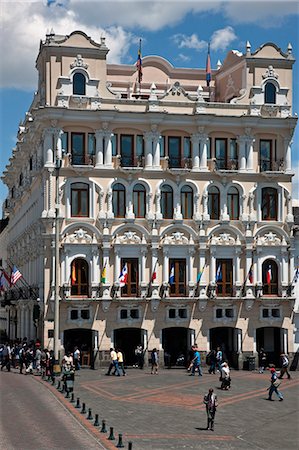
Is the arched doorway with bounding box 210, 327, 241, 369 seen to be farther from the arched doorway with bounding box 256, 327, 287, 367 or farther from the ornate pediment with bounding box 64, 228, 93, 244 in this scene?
the ornate pediment with bounding box 64, 228, 93, 244

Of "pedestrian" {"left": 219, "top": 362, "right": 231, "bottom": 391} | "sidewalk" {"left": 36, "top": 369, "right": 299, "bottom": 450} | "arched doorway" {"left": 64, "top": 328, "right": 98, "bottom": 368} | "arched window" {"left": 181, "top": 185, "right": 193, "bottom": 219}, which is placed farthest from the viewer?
"arched window" {"left": 181, "top": 185, "right": 193, "bottom": 219}

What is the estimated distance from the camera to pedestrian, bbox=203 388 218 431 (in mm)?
32375

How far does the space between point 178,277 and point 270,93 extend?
14.5 meters

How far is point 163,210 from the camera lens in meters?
57.6

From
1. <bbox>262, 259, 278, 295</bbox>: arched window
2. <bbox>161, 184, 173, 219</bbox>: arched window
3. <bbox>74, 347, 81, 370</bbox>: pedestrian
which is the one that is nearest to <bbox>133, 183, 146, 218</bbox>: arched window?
<bbox>161, 184, 173, 219</bbox>: arched window

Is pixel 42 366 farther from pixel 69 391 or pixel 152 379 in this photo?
pixel 69 391

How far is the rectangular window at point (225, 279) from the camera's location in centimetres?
5819

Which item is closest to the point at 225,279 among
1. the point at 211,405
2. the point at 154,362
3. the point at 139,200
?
the point at 139,200

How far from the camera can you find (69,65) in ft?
187

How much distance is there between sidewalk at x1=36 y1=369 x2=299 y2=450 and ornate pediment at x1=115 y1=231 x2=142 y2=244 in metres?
8.46

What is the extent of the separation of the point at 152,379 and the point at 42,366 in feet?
20.9

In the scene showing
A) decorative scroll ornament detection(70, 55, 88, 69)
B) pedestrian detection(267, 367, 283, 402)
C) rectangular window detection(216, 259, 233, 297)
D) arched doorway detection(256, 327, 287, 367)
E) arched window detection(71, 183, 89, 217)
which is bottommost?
pedestrian detection(267, 367, 283, 402)

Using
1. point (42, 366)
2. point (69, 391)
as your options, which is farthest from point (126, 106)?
point (69, 391)

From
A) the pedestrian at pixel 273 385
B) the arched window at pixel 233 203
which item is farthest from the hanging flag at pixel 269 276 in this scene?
the pedestrian at pixel 273 385
